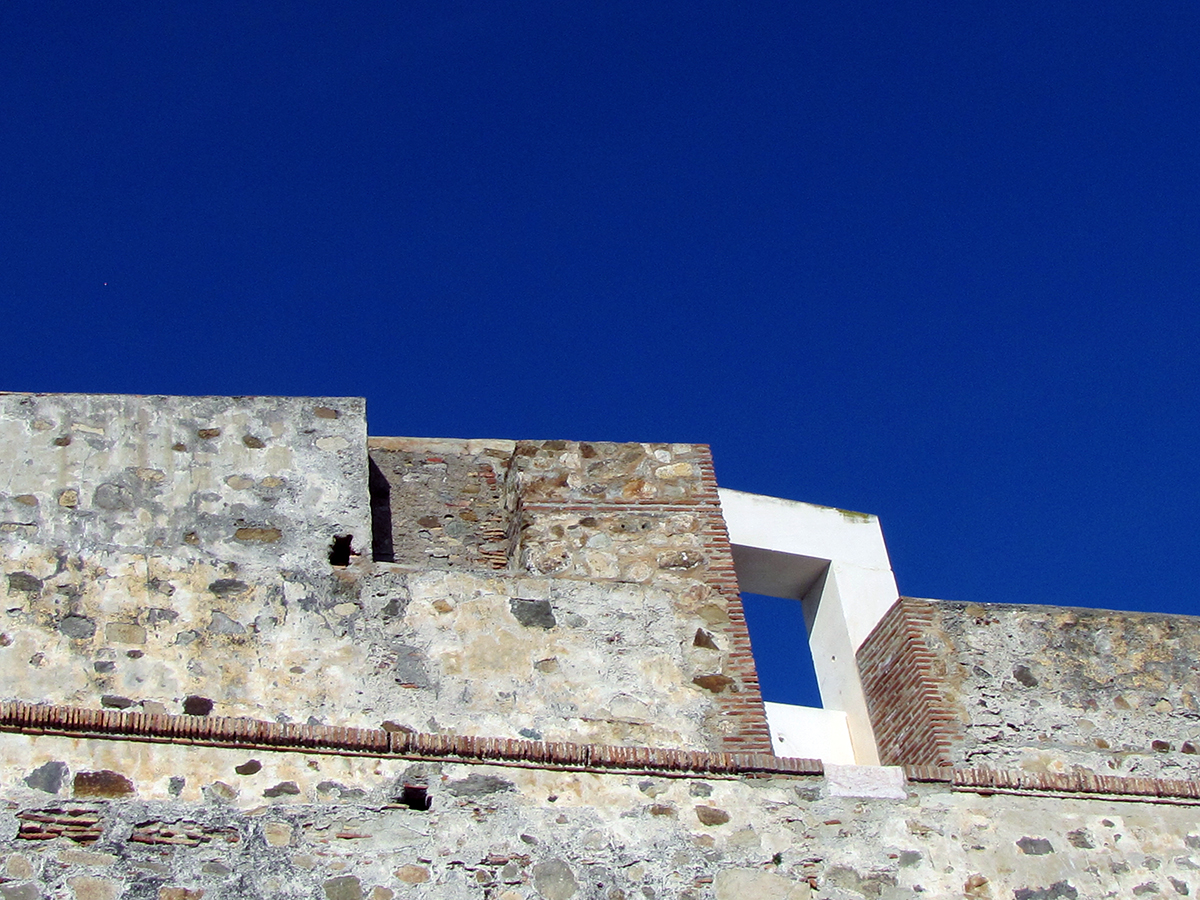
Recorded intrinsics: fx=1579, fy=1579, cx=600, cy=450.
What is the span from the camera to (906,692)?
909 centimetres

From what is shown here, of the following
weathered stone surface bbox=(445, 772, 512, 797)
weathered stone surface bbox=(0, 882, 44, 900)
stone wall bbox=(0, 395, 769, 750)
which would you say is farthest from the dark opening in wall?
weathered stone surface bbox=(0, 882, 44, 900)

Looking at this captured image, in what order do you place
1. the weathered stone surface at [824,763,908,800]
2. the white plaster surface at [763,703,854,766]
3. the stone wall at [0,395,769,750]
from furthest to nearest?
the white plaster surface at [763,703,854,766] → the weathered stone surface at [824,763,908,800] → the stone wall at [0,395,769,750]

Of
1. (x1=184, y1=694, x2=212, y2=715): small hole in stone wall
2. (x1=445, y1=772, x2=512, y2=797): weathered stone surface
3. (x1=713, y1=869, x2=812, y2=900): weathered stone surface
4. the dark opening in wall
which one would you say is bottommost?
(x1=713, y1=869, x2=812, y2=900): weathered stone surface

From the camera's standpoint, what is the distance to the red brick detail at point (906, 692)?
883cm

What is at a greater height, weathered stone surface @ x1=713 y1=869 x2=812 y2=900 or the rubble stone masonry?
the rubble stone masonry

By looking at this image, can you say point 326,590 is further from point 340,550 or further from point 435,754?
point 435,754

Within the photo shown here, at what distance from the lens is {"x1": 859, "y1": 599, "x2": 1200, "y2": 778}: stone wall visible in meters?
8.81

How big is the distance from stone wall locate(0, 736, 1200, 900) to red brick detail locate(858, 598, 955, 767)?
1016 millimetres

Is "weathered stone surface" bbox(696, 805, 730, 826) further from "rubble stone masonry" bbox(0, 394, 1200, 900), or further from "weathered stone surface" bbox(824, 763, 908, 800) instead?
"weathered stone surface" bbox(824, 763, 908, 800)

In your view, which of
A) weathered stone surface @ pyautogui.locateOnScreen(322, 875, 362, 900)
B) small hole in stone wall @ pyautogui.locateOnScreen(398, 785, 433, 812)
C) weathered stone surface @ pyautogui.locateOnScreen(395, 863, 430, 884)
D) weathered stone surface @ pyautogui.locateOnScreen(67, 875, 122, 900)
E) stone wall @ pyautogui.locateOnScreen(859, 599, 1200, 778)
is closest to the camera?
weathered stone surface @ pyautogui.locateOnScreen(67, 875, 122, 900)

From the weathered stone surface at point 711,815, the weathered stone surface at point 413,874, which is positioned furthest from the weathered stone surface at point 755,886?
the weathered stone surface at point 413,874

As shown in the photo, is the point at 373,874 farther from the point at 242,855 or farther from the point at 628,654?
the point at 628,654

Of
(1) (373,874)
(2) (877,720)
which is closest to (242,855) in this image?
(1) (373,874)

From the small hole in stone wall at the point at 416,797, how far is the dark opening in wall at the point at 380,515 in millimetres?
2528
